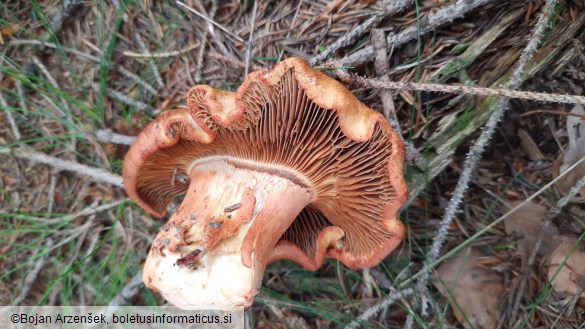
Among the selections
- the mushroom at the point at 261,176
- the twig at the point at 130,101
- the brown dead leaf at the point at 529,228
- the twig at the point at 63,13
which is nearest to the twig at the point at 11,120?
the twig at the point at 63,13

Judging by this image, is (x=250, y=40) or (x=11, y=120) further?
(x=11, y=120)

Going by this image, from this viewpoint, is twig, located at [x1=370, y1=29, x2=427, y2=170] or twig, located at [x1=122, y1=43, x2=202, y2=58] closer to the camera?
twig, located at [x1=370, y1=29, x2=427, y2=170]

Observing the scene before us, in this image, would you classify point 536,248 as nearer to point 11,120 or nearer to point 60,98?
point 60,98

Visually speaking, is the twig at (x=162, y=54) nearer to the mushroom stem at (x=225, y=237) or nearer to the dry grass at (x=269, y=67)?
the dry grass at (x=269, y=67)

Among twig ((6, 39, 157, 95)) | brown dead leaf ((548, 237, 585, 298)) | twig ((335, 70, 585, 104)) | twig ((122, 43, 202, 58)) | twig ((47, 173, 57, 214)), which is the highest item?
twig ((335, 70, 585, 104))

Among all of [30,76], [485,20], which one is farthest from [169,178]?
[485,20]

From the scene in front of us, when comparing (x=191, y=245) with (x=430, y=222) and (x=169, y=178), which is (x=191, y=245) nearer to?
(x=169, y=178)

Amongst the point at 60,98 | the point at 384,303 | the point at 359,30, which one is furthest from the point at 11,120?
the point at 384,303

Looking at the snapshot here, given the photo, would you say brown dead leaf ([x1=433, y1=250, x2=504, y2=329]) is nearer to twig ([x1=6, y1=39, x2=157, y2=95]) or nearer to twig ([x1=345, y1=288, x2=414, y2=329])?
twig ([x1=345, y1=288, x2=414, y2=329])

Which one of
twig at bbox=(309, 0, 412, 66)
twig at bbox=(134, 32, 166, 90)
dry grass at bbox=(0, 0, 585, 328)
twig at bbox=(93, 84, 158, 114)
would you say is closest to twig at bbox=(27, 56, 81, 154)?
dry grass at bbox=(0, 0, 585, 328)
